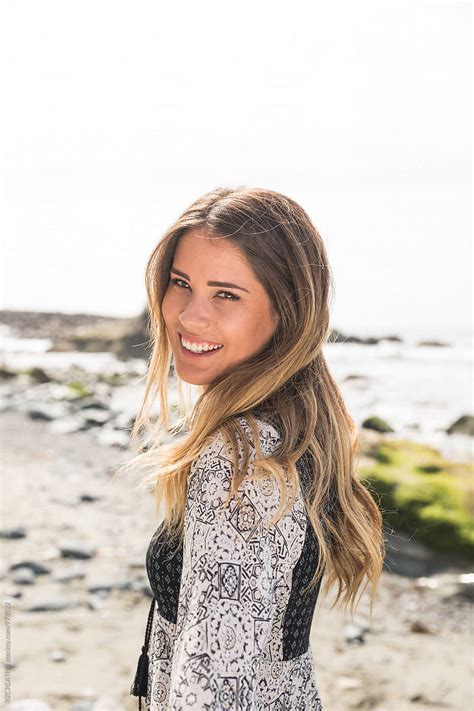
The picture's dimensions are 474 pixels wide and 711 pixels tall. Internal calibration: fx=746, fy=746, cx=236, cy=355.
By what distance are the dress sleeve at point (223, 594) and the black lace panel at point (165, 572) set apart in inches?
13.1

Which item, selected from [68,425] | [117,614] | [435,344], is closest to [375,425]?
[68,425]

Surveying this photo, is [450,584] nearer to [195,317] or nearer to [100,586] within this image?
[100,586]

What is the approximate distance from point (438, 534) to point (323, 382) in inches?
206

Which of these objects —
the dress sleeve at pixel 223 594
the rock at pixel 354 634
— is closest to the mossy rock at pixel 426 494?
the rock at pixel 354 634

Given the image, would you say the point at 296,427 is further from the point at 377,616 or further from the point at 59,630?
the point at 377,616

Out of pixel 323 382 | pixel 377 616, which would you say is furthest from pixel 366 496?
pixel 377 616

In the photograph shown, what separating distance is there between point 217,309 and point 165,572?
0.70 m

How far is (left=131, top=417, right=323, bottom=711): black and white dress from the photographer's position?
1444 millimetres

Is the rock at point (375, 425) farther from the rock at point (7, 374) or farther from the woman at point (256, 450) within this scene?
the rock at point (7, 374)

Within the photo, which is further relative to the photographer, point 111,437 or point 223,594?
point 111,437

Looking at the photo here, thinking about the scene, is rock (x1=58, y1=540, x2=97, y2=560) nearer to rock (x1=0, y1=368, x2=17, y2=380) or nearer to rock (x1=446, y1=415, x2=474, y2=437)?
rock (x1=446, y1=415, x2=474, y2=437)

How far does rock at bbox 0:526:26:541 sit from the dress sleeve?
5.47 meters

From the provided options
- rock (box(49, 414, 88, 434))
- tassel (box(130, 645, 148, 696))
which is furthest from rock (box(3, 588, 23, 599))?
rock (box(49, 414, 88, 434))

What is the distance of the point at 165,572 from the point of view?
1931 mm
